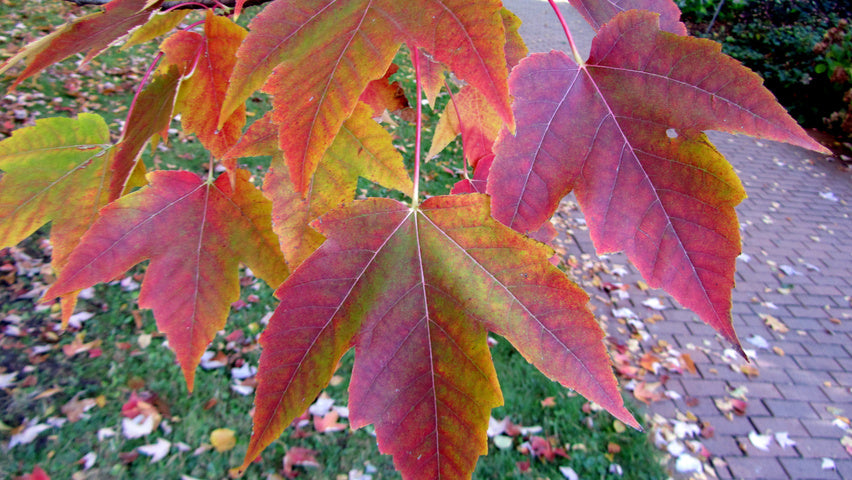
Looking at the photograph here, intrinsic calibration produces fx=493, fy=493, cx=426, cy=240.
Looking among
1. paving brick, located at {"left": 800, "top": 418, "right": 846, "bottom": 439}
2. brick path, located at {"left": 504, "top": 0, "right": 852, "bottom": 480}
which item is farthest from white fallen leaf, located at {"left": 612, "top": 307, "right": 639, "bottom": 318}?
paving brick, located at {"left": 800, "top": 418, "right": 846, "bottom": 439}

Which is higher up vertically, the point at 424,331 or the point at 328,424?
the point at 424,331

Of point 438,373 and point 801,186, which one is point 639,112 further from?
point 801,186

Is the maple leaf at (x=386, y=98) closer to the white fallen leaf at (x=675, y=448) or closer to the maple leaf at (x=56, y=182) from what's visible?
the maple leaf at (x=56, y=182)

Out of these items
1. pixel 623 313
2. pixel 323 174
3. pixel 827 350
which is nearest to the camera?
pixel 323 174

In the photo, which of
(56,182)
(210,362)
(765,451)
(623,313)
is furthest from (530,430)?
(56,182)

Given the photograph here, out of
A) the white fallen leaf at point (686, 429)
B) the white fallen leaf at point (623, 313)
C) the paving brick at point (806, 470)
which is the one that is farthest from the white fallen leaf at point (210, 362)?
the paving brick at point (806, 470)

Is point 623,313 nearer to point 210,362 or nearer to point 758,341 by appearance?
point 758,341

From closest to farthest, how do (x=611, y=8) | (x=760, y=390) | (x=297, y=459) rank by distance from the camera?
1. (x=611, y=8)
2. (x=297, y=459)
3. (x=760, y=390)
